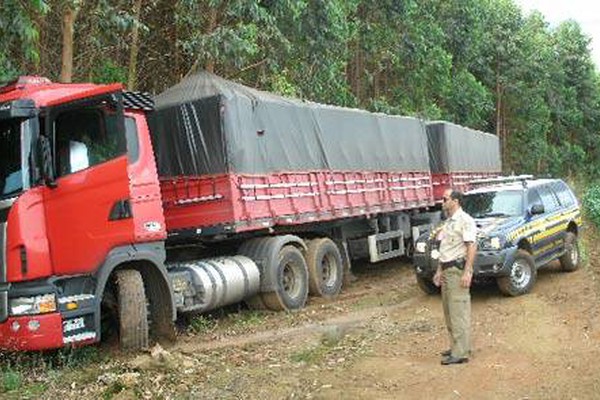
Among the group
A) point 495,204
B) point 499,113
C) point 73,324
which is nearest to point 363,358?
point 73,324

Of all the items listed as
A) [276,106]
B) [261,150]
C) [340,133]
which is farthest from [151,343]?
[340,133]

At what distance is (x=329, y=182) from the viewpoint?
1298cm

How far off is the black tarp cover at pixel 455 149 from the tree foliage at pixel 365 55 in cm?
315

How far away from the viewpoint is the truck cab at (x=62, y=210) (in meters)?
7.62

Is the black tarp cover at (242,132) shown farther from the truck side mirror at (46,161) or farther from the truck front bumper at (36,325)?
the truck front bumper at (36,325)

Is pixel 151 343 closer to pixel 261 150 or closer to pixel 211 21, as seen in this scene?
pixel 261 150

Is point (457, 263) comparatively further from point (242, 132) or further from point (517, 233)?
point (242, 132)

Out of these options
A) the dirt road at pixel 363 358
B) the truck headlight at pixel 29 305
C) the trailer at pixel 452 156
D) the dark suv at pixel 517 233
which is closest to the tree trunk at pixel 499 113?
the trailer at pixel 452 156

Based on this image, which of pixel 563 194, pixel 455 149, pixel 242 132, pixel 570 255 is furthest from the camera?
pixel 455 149

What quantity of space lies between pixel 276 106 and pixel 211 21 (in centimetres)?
406

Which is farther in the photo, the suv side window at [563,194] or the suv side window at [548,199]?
the suv side window at [563,194]

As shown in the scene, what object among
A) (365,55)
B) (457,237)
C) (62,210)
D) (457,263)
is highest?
(365,55)

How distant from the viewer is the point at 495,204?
40.0 ft

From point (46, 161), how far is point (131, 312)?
1850mm
